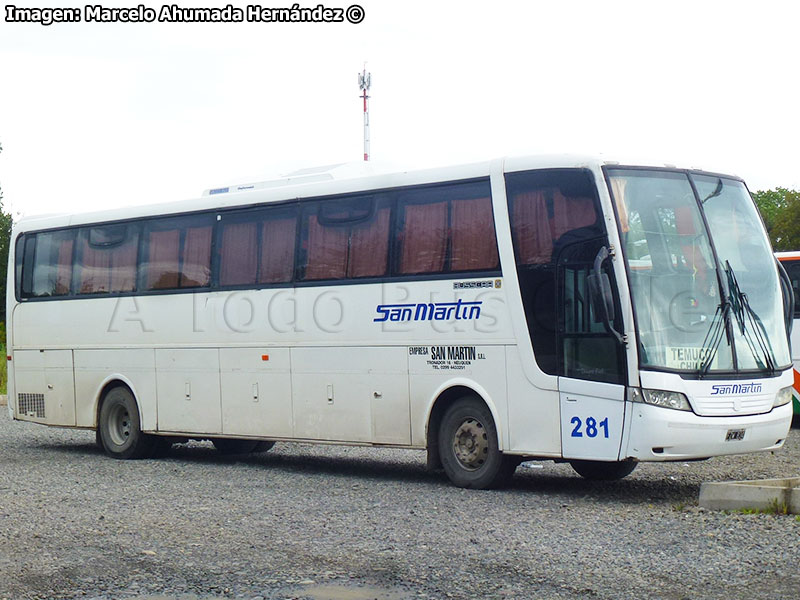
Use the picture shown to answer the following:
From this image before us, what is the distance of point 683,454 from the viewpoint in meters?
11.7

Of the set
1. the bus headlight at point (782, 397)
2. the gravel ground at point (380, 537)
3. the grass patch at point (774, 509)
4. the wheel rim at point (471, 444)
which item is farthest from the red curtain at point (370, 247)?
the grass patch at point (774, 509)

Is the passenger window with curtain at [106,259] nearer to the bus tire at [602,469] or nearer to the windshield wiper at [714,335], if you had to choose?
the bus tire at [602,469]

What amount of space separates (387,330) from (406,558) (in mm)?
5631

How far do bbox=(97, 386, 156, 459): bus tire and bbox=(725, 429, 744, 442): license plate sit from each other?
884 centimetres

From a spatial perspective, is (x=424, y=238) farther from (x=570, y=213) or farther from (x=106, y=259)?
(x=106, y=259)

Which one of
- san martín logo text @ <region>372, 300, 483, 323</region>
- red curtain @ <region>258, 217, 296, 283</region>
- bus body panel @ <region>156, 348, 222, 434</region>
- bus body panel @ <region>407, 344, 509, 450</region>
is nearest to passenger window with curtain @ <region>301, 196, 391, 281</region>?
red curtain @ <region>258, 217, 296, 283</region>

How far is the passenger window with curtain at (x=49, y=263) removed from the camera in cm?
1902

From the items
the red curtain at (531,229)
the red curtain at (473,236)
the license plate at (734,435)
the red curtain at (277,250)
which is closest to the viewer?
the license plate at (734,435)

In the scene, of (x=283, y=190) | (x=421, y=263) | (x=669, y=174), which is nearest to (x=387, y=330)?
(x=421, y=263)

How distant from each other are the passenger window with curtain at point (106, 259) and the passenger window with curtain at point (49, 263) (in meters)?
0.24

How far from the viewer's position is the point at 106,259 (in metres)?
18.3

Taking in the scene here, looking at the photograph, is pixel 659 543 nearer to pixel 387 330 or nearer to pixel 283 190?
pixel 387 330

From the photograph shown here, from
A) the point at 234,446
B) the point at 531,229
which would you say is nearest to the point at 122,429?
the point at 234,446

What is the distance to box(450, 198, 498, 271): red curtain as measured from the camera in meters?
13.2
